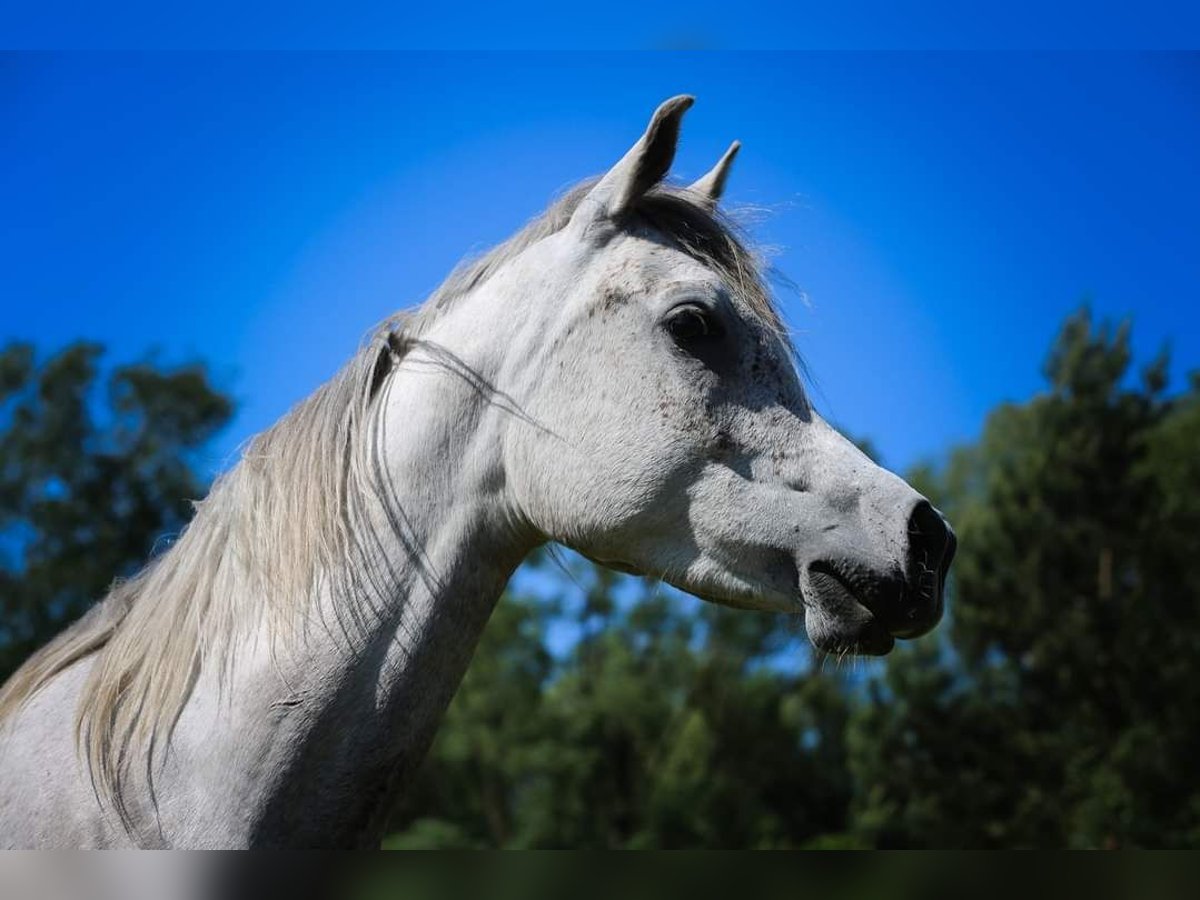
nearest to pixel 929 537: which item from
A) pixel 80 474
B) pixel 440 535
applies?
pixel 440 535

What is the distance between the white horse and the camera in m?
2.43

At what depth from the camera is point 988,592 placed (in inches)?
1133

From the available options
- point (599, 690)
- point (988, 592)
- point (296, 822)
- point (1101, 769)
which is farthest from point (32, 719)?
point (599, 690)

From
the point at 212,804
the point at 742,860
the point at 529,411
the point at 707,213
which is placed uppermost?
the point at 707,213

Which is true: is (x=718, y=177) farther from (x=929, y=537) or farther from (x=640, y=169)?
(x=929, y=537)

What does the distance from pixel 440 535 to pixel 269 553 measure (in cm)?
44

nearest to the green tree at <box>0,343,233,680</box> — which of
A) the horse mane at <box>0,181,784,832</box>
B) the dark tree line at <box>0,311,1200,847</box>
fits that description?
the dark tree line at <box>0,311,1200,847</box>

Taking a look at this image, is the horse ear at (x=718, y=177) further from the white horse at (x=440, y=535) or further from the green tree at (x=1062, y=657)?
the green tree at (x=1062, y=657)

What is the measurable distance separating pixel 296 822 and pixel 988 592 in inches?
1140

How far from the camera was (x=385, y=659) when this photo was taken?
2.52 m

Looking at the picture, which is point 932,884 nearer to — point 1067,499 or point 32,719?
point 32,719

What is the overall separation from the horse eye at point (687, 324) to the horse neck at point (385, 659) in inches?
20.0

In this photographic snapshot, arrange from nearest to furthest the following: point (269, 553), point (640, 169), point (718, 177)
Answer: point (269, 553), point (640, 169), point (718, 177)

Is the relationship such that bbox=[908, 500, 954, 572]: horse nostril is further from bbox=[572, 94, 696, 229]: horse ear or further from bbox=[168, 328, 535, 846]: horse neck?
bbox=[572, 94, 696, 229]: horse ear
